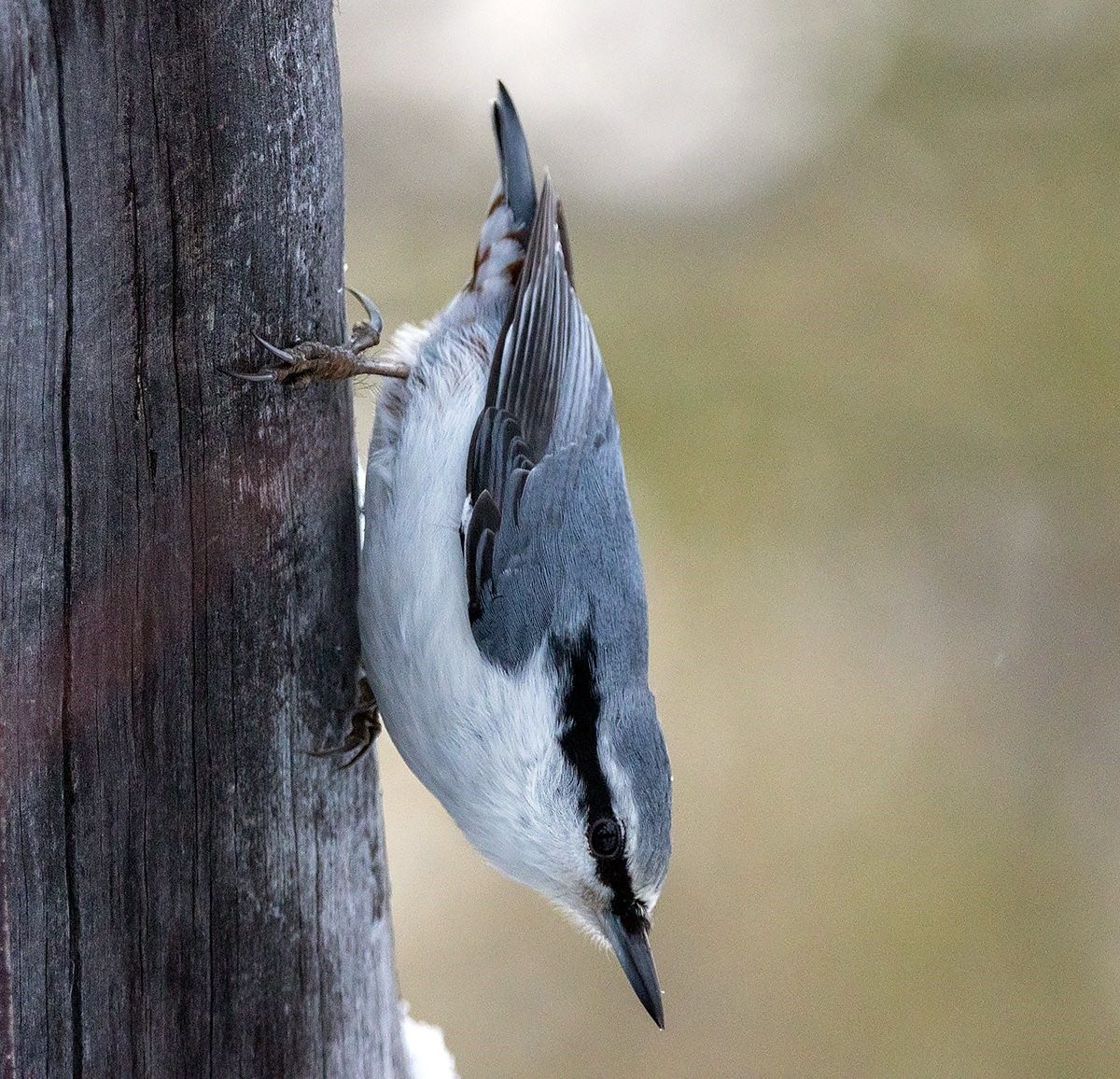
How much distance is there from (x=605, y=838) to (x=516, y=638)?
1.15 feet

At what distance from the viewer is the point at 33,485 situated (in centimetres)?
150

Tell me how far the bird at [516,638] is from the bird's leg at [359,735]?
0.01 meters

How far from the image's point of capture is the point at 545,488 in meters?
2.31

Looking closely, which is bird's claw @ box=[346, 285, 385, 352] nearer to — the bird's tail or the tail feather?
the bird's tail

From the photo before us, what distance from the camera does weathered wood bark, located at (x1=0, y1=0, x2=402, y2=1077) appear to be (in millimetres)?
1494

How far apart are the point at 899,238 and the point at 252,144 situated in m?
3.50

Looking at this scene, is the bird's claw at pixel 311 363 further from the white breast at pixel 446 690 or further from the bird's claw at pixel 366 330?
the white breast at pixel 446 690

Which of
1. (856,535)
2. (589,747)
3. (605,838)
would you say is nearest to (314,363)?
(589,747)

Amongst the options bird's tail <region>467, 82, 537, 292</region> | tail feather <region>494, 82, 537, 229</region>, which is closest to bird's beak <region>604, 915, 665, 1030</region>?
bird's tail <region>467, 82, 537, 292</region>

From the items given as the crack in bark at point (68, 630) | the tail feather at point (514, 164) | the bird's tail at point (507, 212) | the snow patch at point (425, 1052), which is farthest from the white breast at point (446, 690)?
the tail feather at point (514, 164)

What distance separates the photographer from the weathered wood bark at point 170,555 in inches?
58.8

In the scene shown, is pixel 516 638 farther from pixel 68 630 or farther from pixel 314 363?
pixel 68 630

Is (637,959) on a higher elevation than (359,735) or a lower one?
lower

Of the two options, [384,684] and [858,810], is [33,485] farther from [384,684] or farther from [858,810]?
[858,810]
